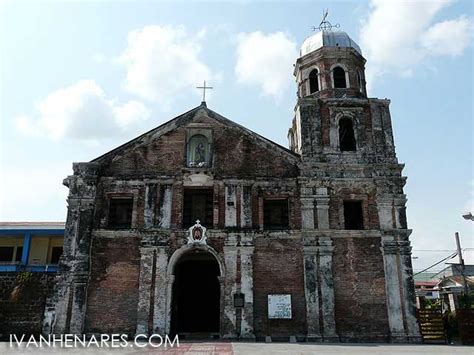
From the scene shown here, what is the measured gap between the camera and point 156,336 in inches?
628

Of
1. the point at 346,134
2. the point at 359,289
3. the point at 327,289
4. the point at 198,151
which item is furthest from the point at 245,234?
the point at 346,134

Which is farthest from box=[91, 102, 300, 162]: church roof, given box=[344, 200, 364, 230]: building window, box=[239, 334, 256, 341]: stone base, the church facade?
box=[239, 334, 256, 341]: stone base

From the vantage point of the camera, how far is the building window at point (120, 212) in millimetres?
18016

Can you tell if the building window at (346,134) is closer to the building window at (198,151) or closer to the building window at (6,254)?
the building window at (198,151)

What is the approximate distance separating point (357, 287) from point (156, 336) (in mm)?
7692

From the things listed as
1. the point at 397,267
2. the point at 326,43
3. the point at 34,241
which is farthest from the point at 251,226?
the point at 34,241

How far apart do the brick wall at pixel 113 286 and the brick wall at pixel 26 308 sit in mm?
1742

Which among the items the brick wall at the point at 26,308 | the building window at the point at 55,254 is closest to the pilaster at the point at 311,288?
the brick wall at the point at 26,308

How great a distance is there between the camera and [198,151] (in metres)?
19.2

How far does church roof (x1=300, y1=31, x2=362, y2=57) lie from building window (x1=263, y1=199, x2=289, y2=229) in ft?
26.1

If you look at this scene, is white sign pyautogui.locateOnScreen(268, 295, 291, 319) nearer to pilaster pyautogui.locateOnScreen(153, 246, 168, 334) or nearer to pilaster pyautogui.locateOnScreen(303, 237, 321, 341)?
pilaster pyautogui.locateOnScreen(303, 237, 321, 341)

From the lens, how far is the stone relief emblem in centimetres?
1728

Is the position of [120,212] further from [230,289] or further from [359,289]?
[359,289]

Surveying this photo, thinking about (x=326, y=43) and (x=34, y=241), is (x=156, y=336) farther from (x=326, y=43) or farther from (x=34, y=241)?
(x=326, y=43)
